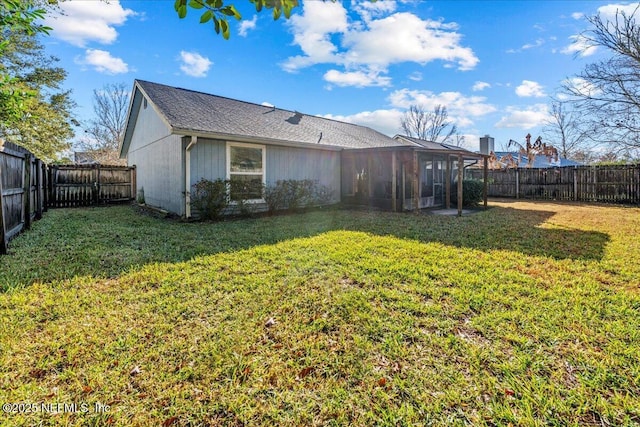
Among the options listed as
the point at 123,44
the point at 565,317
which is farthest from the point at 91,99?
the point at 565,317

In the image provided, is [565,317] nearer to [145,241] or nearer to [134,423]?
[134,423]

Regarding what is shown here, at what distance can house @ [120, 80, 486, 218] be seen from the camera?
8.56 metres

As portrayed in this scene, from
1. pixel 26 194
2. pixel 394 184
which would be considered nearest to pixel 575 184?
pixel 394 184

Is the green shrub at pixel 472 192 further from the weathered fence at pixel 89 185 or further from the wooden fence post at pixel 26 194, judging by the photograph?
the weathered fence at pixel 89 185

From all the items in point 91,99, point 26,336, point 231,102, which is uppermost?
point 91,99

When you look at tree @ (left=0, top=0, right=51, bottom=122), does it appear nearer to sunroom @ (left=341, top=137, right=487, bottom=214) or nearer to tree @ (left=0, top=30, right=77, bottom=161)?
sunroom @ (left=341, top=137, right=487, bottom=214)

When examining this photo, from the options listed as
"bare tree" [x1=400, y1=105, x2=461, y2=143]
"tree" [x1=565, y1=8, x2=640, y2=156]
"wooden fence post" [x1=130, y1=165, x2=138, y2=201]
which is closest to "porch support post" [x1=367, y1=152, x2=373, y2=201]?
"wooden fence post" [x1=130, y1=165, x2=138, y2=201]

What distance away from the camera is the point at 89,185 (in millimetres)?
13266

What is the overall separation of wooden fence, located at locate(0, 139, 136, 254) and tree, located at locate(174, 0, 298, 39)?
20.7 feet

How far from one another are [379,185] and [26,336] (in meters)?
10.4

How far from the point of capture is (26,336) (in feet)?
8.36

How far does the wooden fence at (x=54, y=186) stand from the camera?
232 inches

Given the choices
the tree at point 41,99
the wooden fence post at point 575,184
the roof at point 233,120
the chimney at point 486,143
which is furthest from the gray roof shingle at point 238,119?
the chimney at point 486,143

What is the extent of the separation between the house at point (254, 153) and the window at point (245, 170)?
0.10 ft
